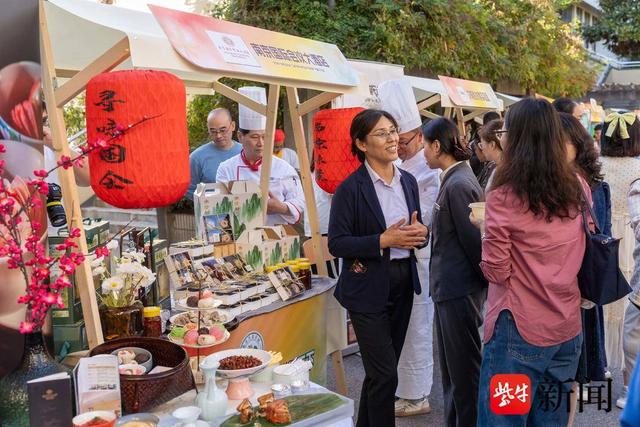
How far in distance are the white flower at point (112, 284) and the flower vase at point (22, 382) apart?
533 millimetres

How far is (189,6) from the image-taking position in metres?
8.58

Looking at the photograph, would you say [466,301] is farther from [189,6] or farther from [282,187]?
[189,6]


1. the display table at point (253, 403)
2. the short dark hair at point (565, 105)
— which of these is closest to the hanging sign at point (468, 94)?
the short dark hair at point (565, 105)

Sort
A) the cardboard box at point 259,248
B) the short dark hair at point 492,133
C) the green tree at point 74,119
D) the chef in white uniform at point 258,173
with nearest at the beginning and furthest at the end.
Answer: the cardboard box at point 259,248
the short dark hair at point 492,133
the chef in white uniform at point 258,173
the green tree at point 74,119

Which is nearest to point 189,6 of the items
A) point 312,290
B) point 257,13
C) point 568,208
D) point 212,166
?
point 257,13

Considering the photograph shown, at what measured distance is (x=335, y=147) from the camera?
3816 mm

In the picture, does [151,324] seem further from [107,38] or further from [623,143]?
[623,143]

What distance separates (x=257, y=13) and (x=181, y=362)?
6.75m

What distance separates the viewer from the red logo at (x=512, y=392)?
2422mm

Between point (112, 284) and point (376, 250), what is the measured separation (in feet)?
3.85

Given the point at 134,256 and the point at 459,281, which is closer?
the point at 134,256

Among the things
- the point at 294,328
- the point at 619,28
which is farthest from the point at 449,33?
the point at 619,28

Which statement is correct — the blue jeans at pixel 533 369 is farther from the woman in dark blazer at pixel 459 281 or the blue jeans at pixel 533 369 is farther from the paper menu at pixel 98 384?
the paper menu at pixel 98 384

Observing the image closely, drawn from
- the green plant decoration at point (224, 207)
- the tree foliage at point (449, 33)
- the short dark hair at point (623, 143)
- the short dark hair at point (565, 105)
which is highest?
the tree foliage at point (449, 33)
